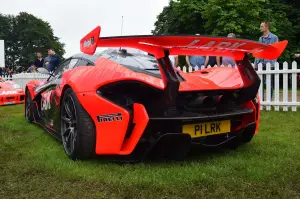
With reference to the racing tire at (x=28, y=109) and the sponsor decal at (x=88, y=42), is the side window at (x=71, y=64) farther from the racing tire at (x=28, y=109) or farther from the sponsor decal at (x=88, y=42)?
the racing tire at (x=28, y=109)

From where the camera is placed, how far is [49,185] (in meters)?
2.77

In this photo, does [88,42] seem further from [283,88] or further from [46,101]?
[283,88]

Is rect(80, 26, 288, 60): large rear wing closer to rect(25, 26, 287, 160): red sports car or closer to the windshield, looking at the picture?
rect(25, 26, 287, 160): red sports car

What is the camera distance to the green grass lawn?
257 centimetres

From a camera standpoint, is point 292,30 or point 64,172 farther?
point 292,30

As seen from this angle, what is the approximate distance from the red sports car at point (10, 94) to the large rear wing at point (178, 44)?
23.4 ft

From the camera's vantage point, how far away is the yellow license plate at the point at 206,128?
3109 mm

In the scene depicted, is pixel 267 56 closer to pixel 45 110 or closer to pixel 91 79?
pixel 91 79

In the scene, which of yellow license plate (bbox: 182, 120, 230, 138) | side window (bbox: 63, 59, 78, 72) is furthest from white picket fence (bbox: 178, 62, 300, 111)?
side window (bbox: 63, 59, 78, 72)

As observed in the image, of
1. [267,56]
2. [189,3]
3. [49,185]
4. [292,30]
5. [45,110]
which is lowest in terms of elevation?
[49,185]

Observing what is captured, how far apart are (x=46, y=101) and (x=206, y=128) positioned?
7.82 feet

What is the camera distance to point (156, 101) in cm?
307

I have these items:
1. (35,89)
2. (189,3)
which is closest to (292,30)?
(189,3)

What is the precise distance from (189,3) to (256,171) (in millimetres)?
28741
